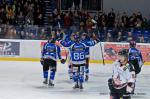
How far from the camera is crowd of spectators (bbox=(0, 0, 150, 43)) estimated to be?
16328mm

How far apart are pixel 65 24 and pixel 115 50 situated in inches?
109

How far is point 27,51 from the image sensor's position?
1603cm

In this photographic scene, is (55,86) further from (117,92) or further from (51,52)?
(117,92)

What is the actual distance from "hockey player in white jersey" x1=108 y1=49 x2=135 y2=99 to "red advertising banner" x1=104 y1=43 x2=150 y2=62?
8.68 m

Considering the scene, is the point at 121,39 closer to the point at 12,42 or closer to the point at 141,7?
the point at 12,42

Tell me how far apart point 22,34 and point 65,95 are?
6614 mm

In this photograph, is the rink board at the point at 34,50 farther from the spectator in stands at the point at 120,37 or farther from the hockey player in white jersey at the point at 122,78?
the hockey player in white jersey at the point at 122,78

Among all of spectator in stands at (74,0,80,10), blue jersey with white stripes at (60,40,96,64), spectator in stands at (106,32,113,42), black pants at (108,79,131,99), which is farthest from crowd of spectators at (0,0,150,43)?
black pants at (108,79,131,99)

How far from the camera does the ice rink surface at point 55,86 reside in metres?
9.97

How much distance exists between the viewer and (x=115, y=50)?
1608cm

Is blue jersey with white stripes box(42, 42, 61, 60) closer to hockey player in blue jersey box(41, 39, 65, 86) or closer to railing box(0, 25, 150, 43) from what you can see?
hockey player in blue jersey box(41, 39, 65, 86)

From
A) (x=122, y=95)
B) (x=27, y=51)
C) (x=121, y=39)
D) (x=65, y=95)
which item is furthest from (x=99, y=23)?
(x=122, y=95)

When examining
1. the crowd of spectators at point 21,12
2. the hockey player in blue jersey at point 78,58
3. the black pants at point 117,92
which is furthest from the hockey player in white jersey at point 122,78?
the crowd of spectators at point 21,12

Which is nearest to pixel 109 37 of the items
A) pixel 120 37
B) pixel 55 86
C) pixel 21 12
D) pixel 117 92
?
pixel 120 37
